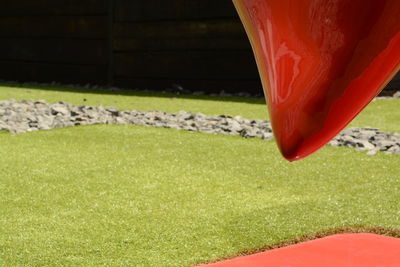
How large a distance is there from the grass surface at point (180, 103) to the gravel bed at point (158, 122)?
0.67 metres

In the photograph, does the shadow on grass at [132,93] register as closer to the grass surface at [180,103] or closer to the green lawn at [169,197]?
the grass surface at [180,103]

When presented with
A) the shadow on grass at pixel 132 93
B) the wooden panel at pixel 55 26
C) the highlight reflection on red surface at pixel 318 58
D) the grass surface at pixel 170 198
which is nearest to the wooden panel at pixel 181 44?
the wooden panel at pixel 55 26

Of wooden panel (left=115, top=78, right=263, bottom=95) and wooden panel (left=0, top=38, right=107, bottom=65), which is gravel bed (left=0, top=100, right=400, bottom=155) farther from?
wooden panel (left=0, top=38, right=107, bottom=65)

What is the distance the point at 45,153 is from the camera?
15.4 ft

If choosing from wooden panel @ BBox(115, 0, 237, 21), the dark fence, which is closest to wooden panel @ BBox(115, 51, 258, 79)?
the dark fence

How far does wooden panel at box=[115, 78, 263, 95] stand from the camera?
909cm

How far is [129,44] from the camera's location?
10.4 m

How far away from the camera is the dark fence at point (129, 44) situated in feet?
30.6

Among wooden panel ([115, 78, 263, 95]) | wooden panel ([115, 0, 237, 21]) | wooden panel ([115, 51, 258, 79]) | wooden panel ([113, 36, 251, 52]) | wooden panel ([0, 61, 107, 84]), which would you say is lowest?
wooden panel ([0, 61, 107, 84])

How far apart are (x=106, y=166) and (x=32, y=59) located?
305 inches

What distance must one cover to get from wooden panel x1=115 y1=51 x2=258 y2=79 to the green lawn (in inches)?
151

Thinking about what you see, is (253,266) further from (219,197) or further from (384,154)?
(384,154)

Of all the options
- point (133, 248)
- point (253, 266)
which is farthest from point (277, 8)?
point (133, 248)

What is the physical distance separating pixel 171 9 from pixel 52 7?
2472mm
